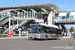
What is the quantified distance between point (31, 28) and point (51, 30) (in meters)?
4.02

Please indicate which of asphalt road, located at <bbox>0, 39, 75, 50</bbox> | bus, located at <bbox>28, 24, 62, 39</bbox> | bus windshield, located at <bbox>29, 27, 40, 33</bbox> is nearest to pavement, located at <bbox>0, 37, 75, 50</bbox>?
asphalt road, located at <bbox>0, 39, 75, 50</bbox>

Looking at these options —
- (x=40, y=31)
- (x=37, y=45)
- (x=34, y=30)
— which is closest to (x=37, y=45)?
(x=37, y=45)

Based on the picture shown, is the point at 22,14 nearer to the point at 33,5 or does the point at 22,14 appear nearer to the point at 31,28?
the point at 33,5

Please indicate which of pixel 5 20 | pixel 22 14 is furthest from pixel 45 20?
pixel 5 20

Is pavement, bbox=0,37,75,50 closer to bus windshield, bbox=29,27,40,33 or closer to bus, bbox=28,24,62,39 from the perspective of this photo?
bus, bbox=28,24,62,39

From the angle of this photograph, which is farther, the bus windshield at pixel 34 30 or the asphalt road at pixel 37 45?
the bus windshield at pixel 34 30

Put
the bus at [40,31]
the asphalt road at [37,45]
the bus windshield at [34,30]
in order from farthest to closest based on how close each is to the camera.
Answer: the bus windshield at [34,30] < the bus at [40,31] < the asphalt road at [37,45]

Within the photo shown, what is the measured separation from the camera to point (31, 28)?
21.5 m

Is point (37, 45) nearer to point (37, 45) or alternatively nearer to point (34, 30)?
point (37, 45)

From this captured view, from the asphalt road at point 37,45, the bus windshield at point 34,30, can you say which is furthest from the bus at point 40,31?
the asphalt road at point 37,45

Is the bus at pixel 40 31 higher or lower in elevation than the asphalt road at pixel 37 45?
higher

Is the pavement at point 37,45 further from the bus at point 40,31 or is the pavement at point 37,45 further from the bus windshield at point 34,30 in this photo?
the bus windshield at point 34,30

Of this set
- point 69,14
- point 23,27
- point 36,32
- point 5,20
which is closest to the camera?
point 36,32

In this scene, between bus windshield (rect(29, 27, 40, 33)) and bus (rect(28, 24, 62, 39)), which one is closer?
bus (rect(28, 24, 62, 39))
